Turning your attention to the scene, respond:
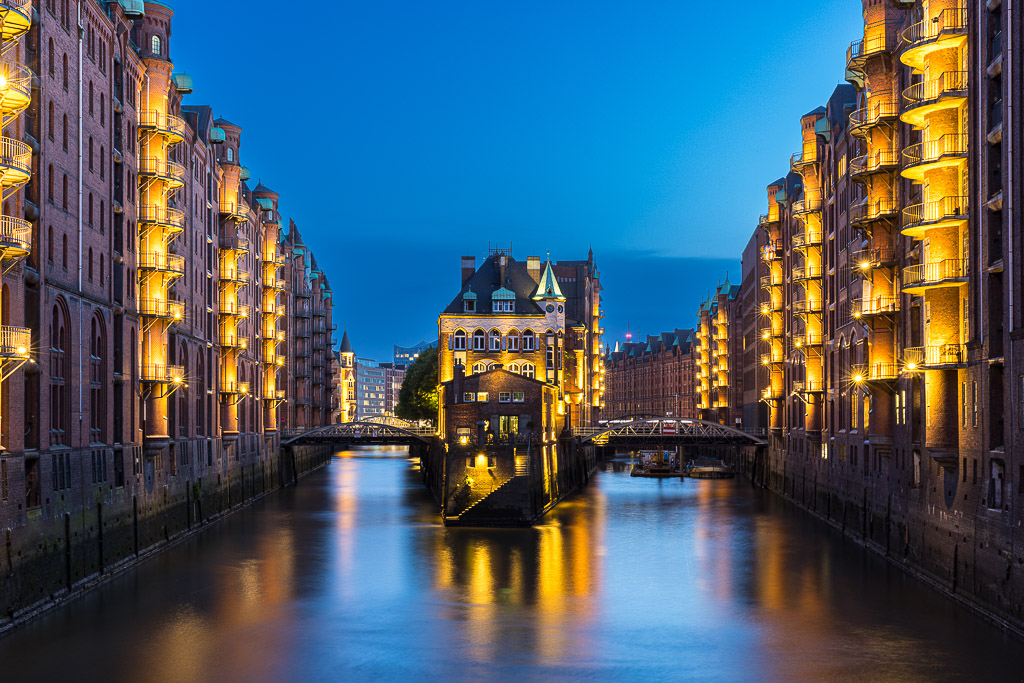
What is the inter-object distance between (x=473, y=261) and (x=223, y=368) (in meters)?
37.2

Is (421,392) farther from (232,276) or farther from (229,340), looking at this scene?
(232,276)

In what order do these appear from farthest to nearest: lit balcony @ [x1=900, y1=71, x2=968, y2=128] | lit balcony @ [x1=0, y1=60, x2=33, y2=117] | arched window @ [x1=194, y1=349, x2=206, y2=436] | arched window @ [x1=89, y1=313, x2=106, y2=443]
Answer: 1. arched window @ [x1=194, y1=349, x2=206, y2=436]
2. arched window @ [x1=89, y1=313, x2=106, y2=443]
3. lit balcony @ [x1=900, y1=71, x2=968, y2=128]
4. lit balcony @ [x1=0, y1=60, x2=33, y2=117]

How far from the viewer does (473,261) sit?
11388cm

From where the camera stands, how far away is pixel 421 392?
125 metres

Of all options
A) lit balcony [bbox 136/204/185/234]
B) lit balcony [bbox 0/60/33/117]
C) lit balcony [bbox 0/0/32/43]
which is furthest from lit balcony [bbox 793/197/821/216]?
lit balcony [bbox 0/0/32/43]

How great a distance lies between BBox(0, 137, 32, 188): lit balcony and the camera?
1377 inches

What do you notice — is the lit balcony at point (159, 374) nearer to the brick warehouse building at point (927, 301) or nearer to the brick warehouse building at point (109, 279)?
the brick warehouse building at point (109, 279)

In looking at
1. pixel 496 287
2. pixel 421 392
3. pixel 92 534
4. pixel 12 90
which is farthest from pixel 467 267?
pixel 12 90

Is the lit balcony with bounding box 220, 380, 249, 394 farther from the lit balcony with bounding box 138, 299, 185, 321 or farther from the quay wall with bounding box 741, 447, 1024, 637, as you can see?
the quay wall with bounding box 741, 447, 1024, 637

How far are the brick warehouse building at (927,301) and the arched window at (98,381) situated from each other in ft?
111

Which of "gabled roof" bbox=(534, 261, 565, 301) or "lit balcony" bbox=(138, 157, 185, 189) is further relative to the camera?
"gabled roof" bbox=(534, 261, 565, 301)

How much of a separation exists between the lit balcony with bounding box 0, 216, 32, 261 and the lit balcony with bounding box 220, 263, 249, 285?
42.6 metres

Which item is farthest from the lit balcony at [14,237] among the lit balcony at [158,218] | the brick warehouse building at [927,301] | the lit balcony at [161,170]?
the brick warehouse building at [927,301]

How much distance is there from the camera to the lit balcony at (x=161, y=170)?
58.2 metres
